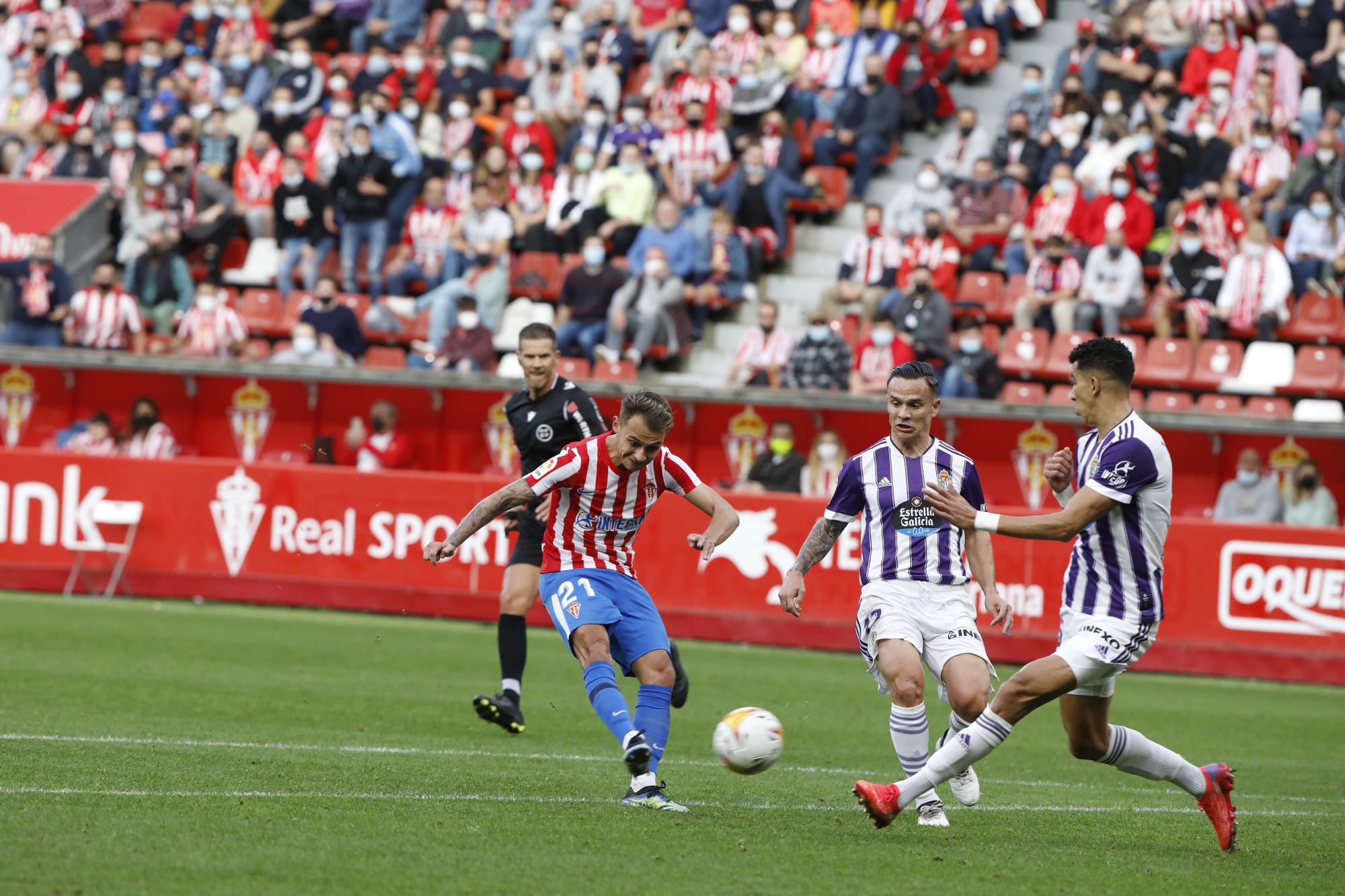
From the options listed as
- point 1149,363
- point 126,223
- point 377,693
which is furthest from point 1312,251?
point 126,223

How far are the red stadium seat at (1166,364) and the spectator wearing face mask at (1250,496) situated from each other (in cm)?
173

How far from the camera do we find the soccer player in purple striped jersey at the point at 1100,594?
693 centimetres

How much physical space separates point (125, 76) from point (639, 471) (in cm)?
2031

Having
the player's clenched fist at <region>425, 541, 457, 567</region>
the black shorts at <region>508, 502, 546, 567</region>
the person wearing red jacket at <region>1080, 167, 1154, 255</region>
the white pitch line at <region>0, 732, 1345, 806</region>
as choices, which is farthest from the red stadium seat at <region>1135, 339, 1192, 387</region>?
the player's clenched fist at <region>425, 541, 457, 567</region>

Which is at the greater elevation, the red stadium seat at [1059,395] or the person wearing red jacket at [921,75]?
the person wearing red jacket at [921,75]

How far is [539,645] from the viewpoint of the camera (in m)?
14.8

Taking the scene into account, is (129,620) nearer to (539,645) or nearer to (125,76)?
(539,645)

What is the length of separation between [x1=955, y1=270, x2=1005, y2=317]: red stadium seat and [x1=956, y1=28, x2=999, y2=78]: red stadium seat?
4241 mm

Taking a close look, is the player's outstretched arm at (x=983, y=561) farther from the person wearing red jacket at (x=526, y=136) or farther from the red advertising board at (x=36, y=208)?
the red advertising board at (x=36, y=208)

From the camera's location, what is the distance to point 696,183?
21.4 metres

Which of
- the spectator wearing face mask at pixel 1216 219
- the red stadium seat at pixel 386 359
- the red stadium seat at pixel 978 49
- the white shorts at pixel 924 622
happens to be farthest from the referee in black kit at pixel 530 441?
the red stadium seat at pixel 978 49

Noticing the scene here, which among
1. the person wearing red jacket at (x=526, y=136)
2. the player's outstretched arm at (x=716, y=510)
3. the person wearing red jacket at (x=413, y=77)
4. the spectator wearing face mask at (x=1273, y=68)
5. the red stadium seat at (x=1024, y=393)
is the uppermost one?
the spectator wearing face mask at (x=1273, y=68)

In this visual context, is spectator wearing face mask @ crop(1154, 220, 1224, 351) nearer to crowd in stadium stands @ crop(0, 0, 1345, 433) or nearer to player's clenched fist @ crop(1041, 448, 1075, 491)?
crowd in stadium stands @ crop(0, 0, 1345, 433)

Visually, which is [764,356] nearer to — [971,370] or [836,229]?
[971,370]
